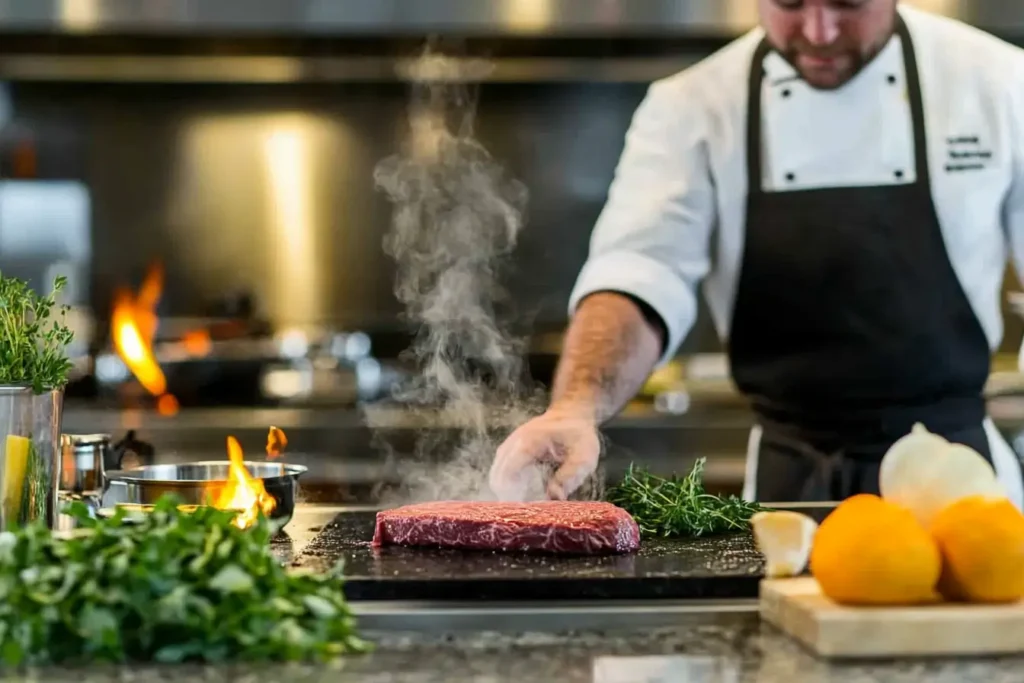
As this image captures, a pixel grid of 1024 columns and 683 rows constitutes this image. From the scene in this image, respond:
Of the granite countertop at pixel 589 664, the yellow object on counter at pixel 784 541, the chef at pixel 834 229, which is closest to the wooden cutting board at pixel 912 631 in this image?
the granite countertop at pixel 589 664

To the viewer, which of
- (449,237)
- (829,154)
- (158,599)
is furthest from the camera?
(449,237)

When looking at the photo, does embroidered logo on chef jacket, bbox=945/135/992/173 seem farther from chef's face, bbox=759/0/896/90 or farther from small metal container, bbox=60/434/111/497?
small metal container, bbox=60/434/111/497

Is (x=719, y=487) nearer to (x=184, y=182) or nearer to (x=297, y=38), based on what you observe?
(x=297, y=38)

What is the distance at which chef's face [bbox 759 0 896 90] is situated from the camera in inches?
107

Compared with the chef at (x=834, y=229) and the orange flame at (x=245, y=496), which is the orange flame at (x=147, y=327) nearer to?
the chef at (x=834, y=229)

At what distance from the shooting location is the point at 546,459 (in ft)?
6.32

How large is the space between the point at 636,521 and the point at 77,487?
735 millimetres

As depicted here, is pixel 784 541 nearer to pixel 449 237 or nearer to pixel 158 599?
pixel 158 599

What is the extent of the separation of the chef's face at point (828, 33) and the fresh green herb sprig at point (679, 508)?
1272 millimetres

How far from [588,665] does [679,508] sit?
0.55 meters

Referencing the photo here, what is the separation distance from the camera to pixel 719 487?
11.6 feet

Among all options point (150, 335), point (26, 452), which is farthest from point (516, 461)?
point (150, 335)

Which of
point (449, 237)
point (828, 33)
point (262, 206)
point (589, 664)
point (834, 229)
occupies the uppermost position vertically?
point (828, 33)

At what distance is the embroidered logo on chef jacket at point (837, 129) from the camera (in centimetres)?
281
